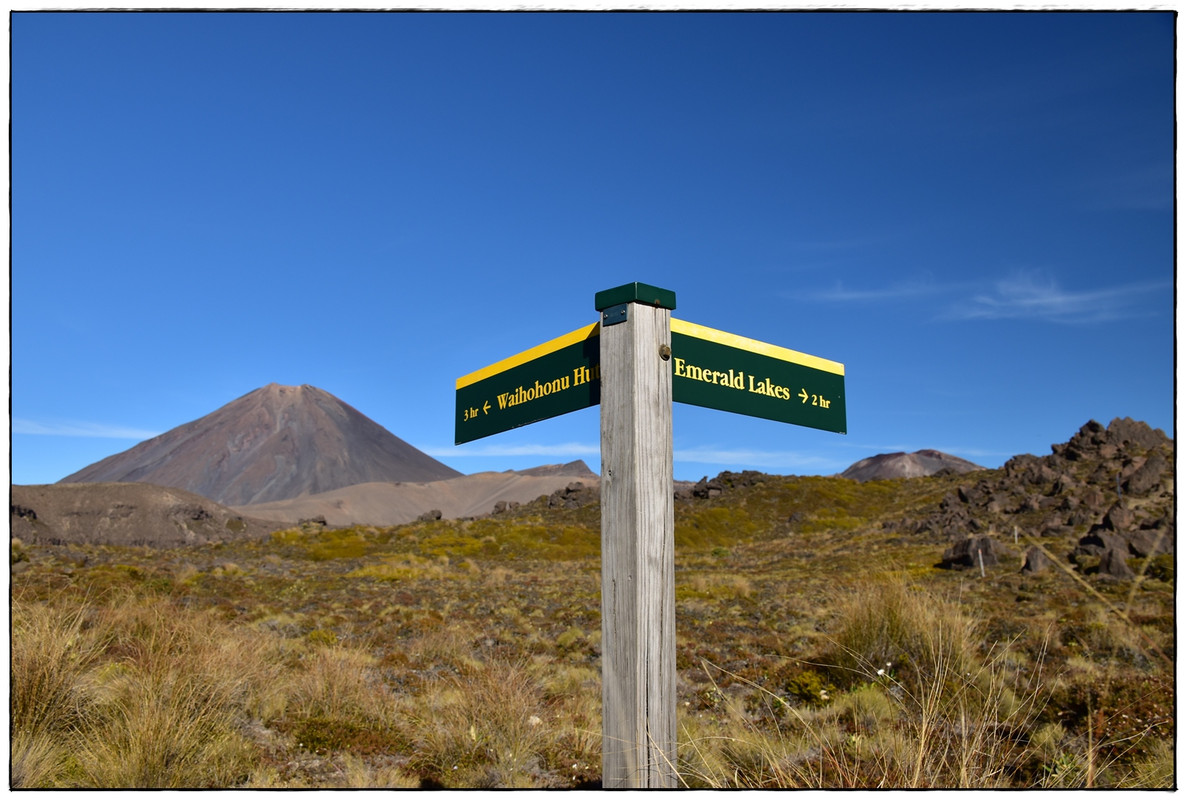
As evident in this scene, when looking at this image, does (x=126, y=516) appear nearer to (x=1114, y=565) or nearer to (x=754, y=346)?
(x=1114, y=565)

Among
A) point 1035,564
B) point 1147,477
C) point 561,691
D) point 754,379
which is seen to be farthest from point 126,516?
point 754,379

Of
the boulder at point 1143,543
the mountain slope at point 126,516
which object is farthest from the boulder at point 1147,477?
the mountain slope at point 126,516

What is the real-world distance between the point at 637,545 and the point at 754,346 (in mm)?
1054

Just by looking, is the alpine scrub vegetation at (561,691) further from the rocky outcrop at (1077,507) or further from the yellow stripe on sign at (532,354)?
the rocky outcrop at (1077,507)

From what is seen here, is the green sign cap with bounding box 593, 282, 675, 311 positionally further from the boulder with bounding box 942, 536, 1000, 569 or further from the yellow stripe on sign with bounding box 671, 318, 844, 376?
the boulder with bounding box 942, 536, 1000, 569

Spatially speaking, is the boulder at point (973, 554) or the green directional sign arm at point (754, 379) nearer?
the green directional sign arm at point (754, 379)

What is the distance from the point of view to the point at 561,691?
750 cm

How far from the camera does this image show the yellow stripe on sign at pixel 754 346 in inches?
121

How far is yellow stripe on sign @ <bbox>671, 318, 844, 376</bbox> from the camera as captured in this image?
3.07 meters

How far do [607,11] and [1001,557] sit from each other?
77.9ft

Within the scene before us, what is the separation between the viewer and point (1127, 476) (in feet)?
123

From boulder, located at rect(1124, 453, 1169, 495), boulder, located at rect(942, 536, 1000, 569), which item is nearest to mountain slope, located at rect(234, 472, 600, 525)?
boulder, located at rect(1124, 453, 1169, 495)

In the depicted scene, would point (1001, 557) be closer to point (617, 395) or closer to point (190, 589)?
point (190, 589)

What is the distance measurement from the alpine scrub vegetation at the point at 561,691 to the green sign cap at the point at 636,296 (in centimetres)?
154
